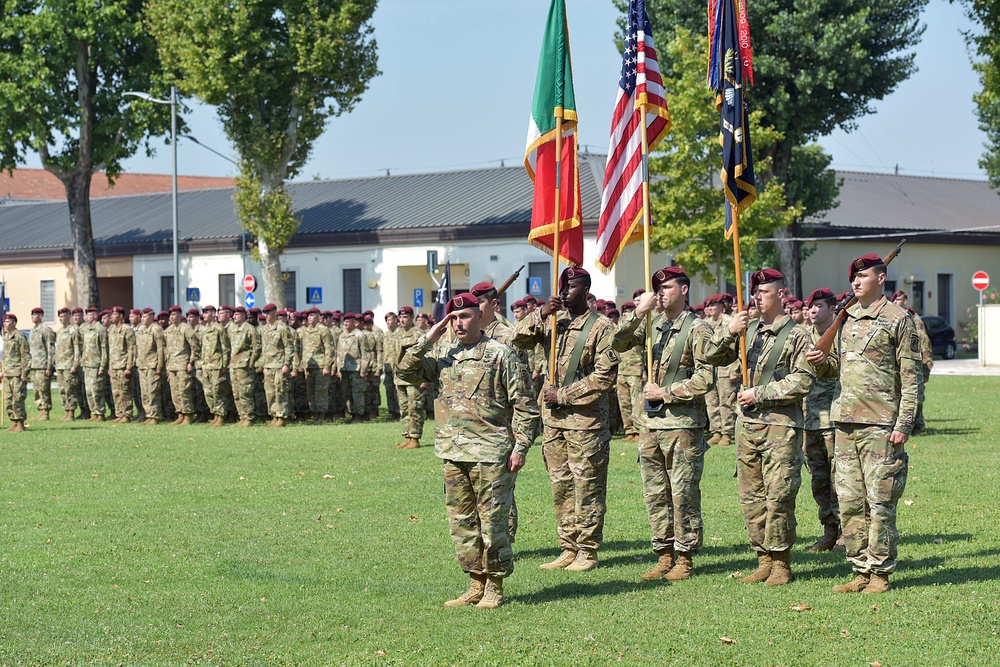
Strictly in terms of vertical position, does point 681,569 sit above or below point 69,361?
below

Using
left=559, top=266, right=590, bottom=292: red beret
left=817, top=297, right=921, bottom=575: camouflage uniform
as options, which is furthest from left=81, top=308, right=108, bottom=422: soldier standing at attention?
left=817, top=297, right=921, bottom=575: camouflage uniform

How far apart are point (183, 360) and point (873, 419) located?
59.6 feet

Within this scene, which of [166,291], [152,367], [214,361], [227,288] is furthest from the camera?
[166,291]

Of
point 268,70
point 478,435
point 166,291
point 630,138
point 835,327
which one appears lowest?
point 478,435

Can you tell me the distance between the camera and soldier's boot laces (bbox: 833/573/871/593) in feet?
30.7

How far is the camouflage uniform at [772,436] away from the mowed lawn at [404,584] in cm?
50

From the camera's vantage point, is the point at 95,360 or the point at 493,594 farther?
the point at 95,360

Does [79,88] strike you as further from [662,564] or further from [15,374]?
[662,564]

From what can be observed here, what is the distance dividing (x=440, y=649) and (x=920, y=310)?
52112 mm

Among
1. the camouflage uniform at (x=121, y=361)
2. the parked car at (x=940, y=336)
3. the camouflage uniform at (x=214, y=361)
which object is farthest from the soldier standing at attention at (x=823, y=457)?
the parked car at (x=940, y=336)

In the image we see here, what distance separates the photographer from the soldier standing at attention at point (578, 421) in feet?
34.4

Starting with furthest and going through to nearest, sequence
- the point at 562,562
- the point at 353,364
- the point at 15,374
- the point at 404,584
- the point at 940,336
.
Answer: the point at 940,336, the point at 353,364, the point at 15,374, the point at 562,562, the point at 404,584

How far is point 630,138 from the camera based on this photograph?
12.1 m

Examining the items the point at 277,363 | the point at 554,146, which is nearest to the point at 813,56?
the point at 277,363
